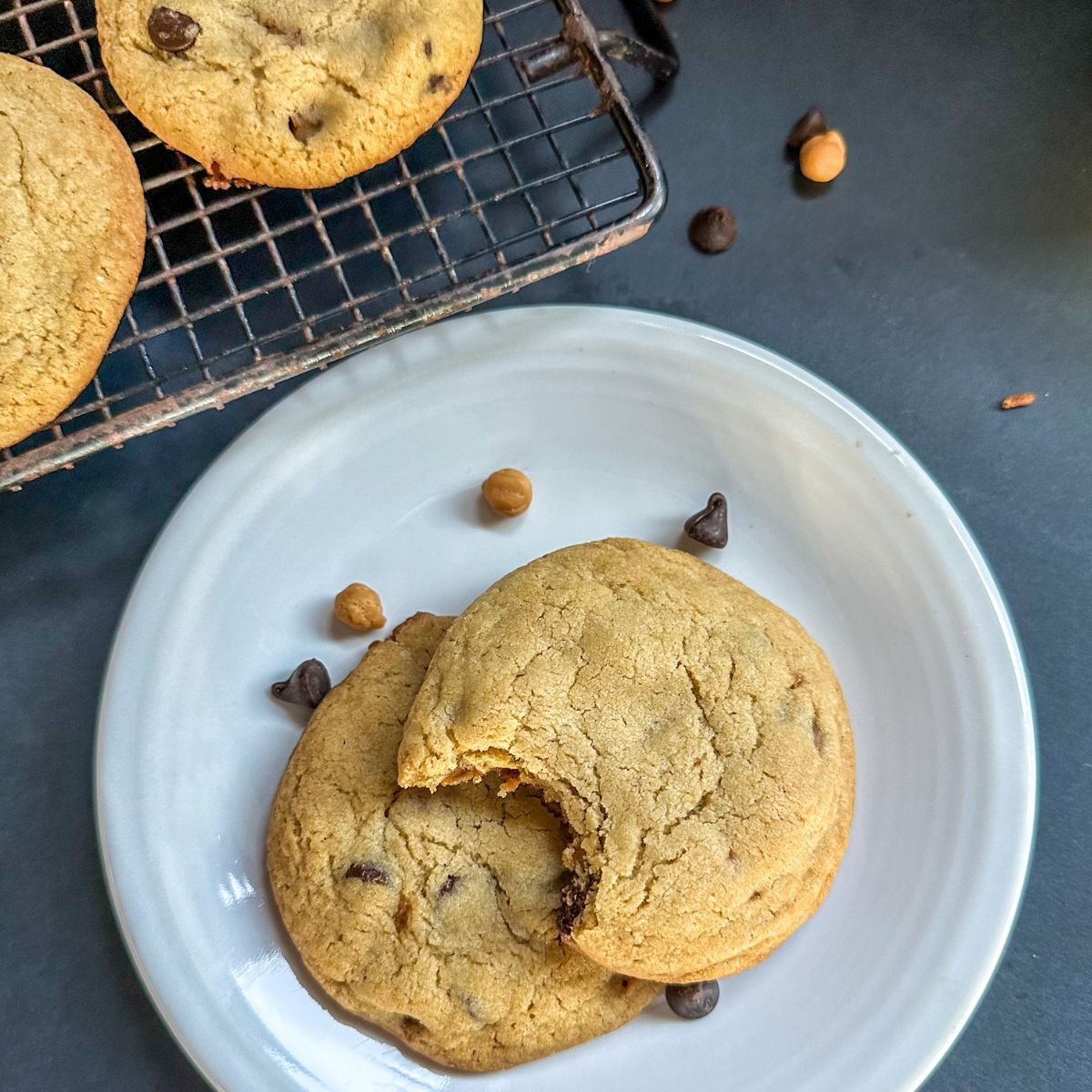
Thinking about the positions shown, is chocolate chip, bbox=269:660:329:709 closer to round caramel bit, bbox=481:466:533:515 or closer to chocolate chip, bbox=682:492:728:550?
round caramel bit, bbox=481:466:533:515

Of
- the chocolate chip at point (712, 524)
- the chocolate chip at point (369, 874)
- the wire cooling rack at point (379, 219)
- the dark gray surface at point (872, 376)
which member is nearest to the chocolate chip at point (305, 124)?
the wire cooling rack at point (379, 219)

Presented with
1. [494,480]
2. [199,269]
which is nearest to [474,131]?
[199,269]

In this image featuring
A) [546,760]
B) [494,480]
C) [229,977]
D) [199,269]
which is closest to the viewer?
[546,760]

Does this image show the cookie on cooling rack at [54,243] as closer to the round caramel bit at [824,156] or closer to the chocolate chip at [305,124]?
the chocolate chip at [305,124]

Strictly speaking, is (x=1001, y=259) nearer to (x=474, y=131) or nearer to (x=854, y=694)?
(x=854, y=694)

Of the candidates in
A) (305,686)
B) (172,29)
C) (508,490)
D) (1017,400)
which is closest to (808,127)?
(1017,400)
